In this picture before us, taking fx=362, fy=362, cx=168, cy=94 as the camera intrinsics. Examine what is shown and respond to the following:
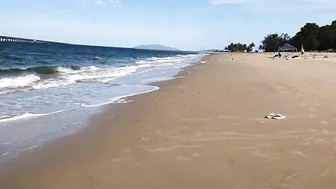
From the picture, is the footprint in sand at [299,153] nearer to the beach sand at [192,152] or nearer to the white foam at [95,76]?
the beach sand at [192,152]

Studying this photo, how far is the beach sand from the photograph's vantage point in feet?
14.3

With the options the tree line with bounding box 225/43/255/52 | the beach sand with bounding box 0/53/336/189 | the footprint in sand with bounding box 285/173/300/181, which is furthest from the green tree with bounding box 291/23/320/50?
the footprint in sand with bounding box 285/173/300/181

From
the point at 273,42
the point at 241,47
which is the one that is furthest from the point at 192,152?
the point at 241,47

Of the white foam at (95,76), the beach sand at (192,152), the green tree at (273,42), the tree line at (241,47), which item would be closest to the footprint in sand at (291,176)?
the beach sand at (192,152)

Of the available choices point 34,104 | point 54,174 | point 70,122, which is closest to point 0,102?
point 34,104

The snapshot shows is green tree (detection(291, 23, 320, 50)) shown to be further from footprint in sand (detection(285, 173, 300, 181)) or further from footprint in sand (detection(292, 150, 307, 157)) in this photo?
footprint in sand (detection(285, 173, 300, 181))

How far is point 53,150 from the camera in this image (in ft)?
18.9

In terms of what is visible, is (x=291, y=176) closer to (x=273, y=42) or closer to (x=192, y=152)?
(x=192, y=152)

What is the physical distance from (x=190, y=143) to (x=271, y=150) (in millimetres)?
1292

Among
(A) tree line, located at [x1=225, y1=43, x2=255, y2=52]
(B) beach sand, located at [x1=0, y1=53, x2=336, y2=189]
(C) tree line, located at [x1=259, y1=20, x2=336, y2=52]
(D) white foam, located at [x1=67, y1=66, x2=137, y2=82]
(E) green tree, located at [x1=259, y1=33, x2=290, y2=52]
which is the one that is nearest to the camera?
(B) beach sand, located at [x1=0, y1=53, x2=336, y2=189]

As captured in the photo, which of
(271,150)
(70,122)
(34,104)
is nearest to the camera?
(271,150)

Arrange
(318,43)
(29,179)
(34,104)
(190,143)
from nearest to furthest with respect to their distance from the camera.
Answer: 1. (29,179)
2. (190,143)
3. (34,104)
4. (318,43)

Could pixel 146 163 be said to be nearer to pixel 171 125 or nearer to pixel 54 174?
pixel 54 174

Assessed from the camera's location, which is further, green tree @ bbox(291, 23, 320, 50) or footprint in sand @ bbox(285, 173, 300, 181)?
green tree @ bbox(291, 23, 320, 50)
